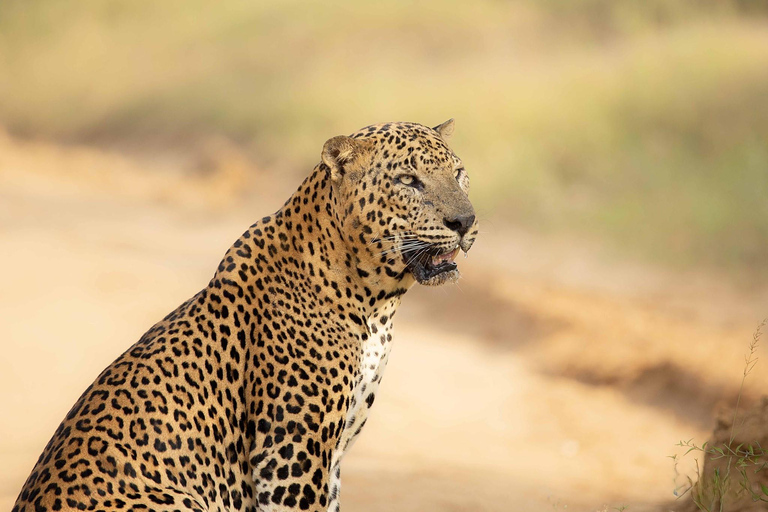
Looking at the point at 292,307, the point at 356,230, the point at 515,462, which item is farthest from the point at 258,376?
the point at 515,462

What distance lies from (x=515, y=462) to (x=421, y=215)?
33.7ft

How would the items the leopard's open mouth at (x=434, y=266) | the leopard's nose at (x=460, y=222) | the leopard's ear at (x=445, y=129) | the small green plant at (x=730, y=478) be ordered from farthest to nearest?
the small green plant at (x=730, y=478) < the leopard's ear at (x=445, y=129) < the leopard's open mouth at (x=434, y=266) < the leopard's nose at (x=460, y=222)

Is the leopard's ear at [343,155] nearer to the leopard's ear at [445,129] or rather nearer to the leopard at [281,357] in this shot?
the leopard at [281,357]

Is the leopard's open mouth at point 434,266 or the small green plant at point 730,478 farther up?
the small green plant at point 730,478

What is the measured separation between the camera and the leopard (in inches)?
214

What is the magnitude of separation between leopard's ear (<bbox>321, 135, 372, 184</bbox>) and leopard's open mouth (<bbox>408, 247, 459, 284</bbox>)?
0.67 m

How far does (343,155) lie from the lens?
6.21 metres

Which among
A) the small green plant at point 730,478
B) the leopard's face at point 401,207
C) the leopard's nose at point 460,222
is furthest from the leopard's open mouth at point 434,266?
the small green plant at point 730,478

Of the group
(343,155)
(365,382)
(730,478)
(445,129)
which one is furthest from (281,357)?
(730,478)

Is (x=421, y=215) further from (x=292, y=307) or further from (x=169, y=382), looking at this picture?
(x=169, y=382)

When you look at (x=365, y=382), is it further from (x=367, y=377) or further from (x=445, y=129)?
(x=445, y=129)

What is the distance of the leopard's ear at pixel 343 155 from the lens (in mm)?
6172

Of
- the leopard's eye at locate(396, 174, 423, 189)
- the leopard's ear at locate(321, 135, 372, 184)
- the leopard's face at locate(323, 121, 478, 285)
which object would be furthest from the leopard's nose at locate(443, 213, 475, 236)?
the leopard's ear at locate(321, 135, 372, 184)

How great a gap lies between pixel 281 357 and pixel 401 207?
1.15 metres
